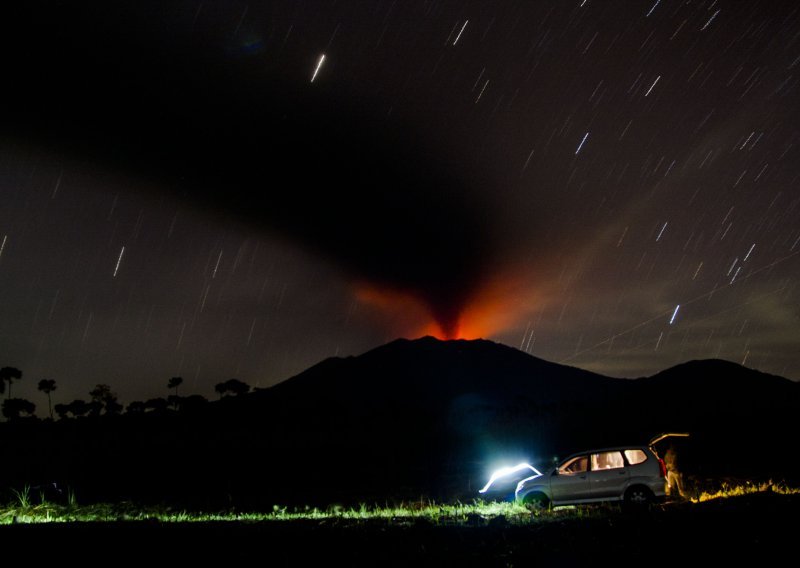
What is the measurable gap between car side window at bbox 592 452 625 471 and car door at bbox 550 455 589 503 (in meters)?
0.21

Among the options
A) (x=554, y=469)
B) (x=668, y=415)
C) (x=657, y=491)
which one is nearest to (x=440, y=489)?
(x=554, y=469)

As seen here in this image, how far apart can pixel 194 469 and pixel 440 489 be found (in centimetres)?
2414

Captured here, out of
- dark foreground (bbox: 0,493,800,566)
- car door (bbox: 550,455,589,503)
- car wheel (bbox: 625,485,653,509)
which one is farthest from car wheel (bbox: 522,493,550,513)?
dark foreground (bbox: 0,493,800,566)

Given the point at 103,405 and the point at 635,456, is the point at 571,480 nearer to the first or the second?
the point at 635,456

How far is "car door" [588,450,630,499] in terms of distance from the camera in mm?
14139

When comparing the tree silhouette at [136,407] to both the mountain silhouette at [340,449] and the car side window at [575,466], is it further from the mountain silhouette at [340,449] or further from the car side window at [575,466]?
the car side window at [575,466]

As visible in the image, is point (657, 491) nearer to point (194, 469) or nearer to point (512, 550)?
point (512, 550)

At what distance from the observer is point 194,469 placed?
1741 inches

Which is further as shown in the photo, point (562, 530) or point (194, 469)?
point (194, 469)

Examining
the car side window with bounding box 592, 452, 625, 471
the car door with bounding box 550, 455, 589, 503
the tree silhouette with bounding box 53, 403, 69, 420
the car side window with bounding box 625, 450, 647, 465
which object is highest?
the car side window with bounding box 625, 450, 647, 465

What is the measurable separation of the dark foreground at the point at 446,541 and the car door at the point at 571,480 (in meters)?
4.85

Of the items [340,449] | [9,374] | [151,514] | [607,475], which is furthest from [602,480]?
[9,374]

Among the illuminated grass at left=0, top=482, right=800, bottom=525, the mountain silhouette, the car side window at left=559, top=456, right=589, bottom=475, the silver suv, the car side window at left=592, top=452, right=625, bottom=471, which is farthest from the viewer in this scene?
the mountain silhouette

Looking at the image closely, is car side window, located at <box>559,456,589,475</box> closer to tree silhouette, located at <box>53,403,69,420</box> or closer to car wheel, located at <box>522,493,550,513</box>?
car wheel, located at <box>522,493,550,513</box>
